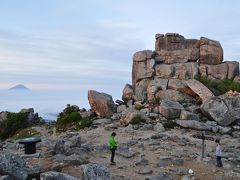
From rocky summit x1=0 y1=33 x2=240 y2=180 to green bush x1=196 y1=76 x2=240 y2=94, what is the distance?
106mm

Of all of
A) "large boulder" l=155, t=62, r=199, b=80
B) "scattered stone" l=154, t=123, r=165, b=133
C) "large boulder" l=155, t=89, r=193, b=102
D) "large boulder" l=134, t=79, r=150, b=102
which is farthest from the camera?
"large boulder" l=155, t=62, r=199, b=80

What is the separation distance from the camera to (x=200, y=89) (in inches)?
1597

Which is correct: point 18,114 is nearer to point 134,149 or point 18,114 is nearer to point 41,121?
point 41,121

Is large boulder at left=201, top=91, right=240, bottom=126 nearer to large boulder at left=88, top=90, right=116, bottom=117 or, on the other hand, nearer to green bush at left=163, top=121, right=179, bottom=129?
green bush at left=163, top=121, right=179, bottom=129

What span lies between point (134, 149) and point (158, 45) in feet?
86.1

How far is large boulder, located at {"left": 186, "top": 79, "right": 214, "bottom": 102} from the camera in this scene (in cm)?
3984

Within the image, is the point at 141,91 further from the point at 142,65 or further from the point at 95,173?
the point at 95,173

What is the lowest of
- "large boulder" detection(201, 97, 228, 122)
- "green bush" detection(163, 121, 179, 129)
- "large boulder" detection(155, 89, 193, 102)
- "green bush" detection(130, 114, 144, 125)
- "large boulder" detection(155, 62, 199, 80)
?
"green bush" detection(163, 121, 179, 129)

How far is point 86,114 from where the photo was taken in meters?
41.6

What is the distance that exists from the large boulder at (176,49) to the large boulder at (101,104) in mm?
10142

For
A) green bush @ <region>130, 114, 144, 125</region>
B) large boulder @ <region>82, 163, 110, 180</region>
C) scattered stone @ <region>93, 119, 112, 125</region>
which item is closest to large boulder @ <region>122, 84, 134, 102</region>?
scattered stone @ <region>93, 119, 112, 125</region>

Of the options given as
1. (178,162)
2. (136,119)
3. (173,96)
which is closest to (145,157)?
(178,162)

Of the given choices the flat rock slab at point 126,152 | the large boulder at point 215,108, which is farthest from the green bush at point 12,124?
the flat rock slab at point 126,152

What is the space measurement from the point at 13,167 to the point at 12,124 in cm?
3142
